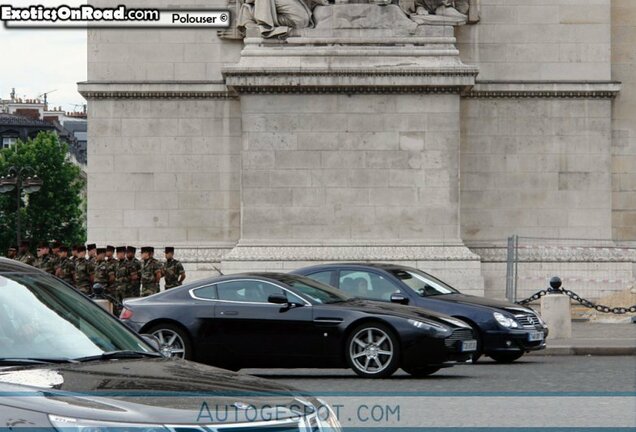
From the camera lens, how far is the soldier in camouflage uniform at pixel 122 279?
97.6 feet

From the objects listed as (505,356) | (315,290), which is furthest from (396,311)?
(505,356)

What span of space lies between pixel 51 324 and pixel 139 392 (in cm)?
139

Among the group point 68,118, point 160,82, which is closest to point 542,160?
point 160,82

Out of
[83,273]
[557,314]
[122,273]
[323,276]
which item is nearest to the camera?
[323,276]

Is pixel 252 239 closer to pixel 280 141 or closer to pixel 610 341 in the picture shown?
pixel 280 141

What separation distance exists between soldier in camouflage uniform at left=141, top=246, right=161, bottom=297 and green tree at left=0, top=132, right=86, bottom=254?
52102mm

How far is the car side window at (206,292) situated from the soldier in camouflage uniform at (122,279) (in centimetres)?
1061

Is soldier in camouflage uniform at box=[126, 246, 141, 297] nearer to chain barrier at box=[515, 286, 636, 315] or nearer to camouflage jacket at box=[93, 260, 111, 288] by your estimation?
camouflage jacket at box=[93, 260, 111, 288]

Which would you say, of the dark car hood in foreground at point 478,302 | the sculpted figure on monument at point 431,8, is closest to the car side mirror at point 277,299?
the dark car hood in foreground at point 478,302

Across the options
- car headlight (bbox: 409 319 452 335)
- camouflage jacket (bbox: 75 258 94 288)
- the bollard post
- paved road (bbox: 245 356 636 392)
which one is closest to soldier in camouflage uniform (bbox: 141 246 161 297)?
camouflage jacket (bbox: 75 258 94 288)

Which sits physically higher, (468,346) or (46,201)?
(46,201)

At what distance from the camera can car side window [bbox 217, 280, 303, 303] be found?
61.7 feet

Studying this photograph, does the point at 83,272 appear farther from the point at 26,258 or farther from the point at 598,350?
the point at 598,350

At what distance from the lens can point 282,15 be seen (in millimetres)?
32594
